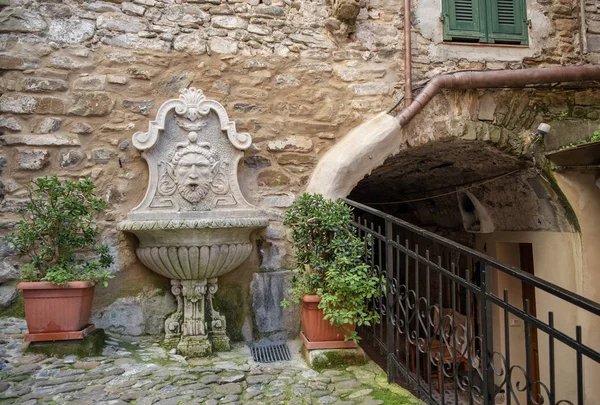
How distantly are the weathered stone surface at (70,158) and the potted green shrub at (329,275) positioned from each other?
163 centimetres

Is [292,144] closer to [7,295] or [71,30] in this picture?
[71,30]

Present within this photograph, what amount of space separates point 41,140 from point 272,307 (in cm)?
212

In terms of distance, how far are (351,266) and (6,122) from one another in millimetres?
2711

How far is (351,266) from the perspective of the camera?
10.0 feet

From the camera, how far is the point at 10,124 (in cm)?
345

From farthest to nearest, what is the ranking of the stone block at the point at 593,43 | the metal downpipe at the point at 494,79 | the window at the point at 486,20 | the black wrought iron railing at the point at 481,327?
the stone block at the point at 593,43 < the window at the point at 486,20 < the metal downpipe at the point at 494,79 < the black wrought iron railing at the point at 481,327

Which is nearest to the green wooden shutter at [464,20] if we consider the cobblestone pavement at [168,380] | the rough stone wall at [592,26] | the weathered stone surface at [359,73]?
the weathered stone surface at [359,73]

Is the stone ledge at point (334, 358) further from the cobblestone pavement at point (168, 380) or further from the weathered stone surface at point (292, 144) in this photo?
the weathered stone surface at point (292, 144)

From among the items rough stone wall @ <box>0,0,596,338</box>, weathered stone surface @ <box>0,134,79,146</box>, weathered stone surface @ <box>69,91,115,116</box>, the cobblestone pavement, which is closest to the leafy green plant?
rough stone wall @ <box>0,0,596,338</box>

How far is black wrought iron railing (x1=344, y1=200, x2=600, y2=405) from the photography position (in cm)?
182

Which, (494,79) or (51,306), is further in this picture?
(494,79)

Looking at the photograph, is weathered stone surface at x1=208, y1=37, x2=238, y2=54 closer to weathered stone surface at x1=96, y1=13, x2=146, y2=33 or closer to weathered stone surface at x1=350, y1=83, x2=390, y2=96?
weathered stone surface at x1=96, y1=13, x2=146, y2=33

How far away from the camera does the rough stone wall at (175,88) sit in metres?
3.49

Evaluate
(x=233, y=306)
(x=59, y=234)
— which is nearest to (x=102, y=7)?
(x=59, y=234)
